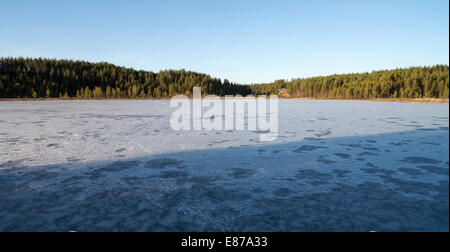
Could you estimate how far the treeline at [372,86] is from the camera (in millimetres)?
58325

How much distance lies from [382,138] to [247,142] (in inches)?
176

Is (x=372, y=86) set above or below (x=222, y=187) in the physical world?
above

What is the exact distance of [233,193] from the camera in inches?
130

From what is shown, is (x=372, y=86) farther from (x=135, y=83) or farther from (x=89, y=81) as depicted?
(x=89, y=81)

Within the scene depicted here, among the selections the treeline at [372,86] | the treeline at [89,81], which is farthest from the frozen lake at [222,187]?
the treeline at [89,81]

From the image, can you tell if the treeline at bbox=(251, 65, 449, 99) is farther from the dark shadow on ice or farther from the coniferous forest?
the dark shadow on ice

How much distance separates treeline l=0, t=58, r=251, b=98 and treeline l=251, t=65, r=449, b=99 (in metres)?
38.5

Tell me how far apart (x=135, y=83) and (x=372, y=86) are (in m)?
104

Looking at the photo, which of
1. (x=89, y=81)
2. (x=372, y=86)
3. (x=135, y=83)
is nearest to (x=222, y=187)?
(x=372, y=86)

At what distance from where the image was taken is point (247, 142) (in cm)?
711

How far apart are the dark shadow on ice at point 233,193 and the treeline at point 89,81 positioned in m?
95.2

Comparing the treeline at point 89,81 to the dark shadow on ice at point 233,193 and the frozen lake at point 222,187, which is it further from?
the dark shadow on ice at point 233,193
